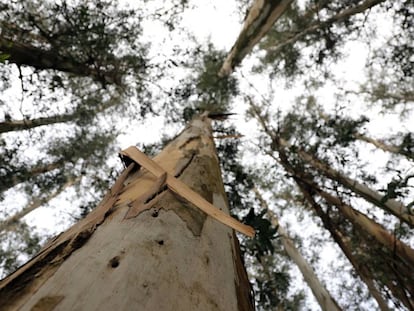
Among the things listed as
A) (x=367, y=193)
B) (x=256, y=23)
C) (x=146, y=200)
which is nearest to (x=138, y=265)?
(x=146, y=200)

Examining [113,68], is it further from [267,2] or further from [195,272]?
[195,272]

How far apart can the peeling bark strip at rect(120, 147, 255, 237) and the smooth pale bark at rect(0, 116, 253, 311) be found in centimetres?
3

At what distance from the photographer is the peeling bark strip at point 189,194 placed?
3.15 feet

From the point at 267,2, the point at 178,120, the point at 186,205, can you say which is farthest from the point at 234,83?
the point at 186,205

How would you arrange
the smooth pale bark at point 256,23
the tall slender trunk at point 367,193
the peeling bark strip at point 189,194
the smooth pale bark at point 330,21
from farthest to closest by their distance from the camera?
the smooth pale bark at point 330,21 → the smooth pale bark at point 256,23 → the tall slender trunk at point 367,193 → the peeling bark strip at point 189,194

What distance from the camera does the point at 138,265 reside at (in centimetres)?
72

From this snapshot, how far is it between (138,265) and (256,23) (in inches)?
256

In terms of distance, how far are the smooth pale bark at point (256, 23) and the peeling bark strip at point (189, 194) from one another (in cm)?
544

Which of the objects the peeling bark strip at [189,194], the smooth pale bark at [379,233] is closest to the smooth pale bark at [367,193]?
the smooth pale bark at [379,233]

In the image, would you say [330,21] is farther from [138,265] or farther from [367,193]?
[138,265]

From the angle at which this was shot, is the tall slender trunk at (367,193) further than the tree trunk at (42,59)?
No

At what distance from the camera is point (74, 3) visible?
17.5 ft

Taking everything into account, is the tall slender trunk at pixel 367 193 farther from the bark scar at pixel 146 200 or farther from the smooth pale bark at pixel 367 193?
the bark scar at pixel 146 200

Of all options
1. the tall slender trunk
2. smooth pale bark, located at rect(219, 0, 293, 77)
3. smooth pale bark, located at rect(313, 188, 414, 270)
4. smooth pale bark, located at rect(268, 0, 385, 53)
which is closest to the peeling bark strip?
the tall slender trunk
